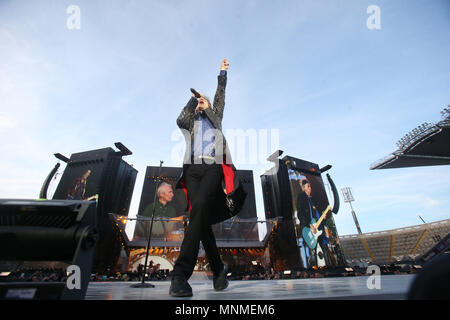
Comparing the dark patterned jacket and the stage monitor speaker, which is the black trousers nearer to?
the dark patterned jacket

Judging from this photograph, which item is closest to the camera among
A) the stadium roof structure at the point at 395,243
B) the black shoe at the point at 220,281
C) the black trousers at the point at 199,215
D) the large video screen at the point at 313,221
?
the black trousers at the point at 199,215

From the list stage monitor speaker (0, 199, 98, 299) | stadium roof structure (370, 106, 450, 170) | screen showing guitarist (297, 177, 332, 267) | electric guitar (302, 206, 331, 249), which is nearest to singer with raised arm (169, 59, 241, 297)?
stage monitor speaker (0, 199, 98, 299)

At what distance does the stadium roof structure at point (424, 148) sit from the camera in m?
18.4

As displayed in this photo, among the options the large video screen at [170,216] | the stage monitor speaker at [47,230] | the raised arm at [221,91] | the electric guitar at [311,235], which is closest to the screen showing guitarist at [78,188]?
the large video screen at [170,216]

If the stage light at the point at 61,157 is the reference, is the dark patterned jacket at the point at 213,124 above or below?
below

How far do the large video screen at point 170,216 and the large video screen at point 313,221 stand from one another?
4391 millimetres

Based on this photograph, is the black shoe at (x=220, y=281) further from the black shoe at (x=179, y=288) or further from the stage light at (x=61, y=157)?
the stage light at (x=61, y=157)

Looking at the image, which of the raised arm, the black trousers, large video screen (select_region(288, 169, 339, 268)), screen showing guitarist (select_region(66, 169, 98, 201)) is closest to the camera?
the black trousers

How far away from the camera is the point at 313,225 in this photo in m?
20.8

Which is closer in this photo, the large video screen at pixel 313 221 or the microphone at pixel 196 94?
the microphone at pixel 196 94

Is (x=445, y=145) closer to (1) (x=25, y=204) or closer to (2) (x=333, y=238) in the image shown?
(2) (x=333, y=238)

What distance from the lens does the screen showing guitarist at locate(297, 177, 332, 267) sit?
63.2ft
